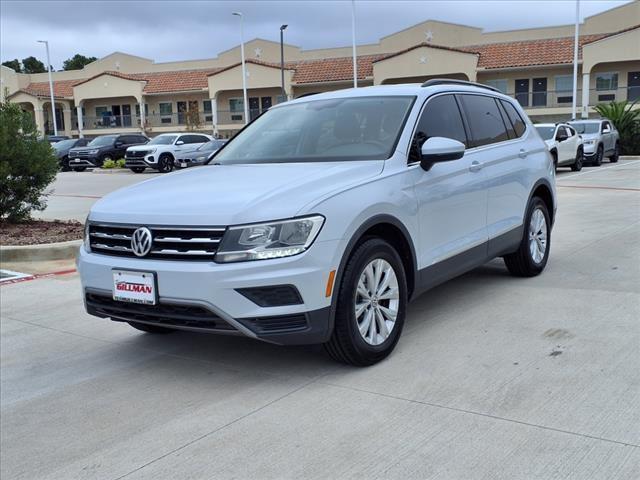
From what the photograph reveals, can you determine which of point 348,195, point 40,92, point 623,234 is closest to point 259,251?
point 348,195

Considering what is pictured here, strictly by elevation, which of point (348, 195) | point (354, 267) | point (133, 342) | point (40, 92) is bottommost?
point (133, 342)

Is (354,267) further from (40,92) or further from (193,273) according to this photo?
(40,92)

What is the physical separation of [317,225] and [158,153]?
2530 cm

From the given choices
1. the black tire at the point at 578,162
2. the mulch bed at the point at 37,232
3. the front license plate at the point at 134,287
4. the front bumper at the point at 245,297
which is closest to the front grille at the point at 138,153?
the black tire at the point at 578,162

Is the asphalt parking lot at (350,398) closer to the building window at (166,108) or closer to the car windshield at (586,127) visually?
the car windshield at (586,127)

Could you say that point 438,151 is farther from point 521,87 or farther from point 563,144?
point 521,87

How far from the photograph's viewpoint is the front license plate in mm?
4039

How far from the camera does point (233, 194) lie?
4.12 metres

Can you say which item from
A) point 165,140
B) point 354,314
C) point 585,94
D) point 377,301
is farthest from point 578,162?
point 354,314

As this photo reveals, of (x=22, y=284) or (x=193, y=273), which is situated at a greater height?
(x=193, y=273)

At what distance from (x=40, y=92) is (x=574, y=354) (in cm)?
5977

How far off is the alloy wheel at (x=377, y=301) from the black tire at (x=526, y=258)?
2.45 m

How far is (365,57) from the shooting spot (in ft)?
152

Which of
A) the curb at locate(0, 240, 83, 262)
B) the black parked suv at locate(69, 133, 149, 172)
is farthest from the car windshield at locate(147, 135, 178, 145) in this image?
the curb at locate(0, 240, 83, 262)
